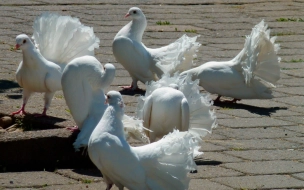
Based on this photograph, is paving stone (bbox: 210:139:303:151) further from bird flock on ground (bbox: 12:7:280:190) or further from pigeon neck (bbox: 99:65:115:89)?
pigeon neck (bbox: 99:65:115:89)

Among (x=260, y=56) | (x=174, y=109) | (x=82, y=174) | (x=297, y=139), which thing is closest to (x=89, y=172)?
(x=82, y=174)

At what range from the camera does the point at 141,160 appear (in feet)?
13.0

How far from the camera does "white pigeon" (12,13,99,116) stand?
5480 millimetres

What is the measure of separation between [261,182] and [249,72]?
2.00 meters

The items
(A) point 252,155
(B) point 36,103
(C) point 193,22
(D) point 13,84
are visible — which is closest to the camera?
(A) point 252,155

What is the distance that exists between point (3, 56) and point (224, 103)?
237 cm

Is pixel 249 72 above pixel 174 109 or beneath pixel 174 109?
beneath

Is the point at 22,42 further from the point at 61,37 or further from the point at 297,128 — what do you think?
the point at 297,128

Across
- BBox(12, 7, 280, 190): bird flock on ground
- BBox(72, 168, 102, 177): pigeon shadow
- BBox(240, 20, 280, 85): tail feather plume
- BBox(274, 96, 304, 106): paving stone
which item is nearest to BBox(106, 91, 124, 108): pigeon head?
BBox(12, 7, 280, 190): bird flock on ground

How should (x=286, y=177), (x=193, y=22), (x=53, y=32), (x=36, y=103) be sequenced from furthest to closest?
(x=193, y=22) → (x=36, y=103) → (x=53, y=32) → (x=286, y=177)

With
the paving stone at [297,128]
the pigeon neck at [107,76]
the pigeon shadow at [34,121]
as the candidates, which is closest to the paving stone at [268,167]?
the paving stone at [297,128]

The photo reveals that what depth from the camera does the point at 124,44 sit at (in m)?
6.77

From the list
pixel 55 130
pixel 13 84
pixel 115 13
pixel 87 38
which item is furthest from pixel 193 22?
pixel 55 130

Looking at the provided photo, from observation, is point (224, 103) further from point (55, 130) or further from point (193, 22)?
point (193, 22)
